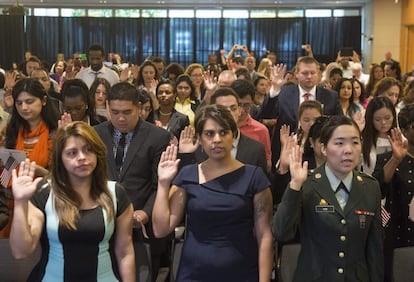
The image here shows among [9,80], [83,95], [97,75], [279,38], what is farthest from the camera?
[279,38]

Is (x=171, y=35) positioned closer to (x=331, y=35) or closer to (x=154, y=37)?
(x=154, y=37)

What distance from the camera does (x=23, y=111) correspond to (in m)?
3.35

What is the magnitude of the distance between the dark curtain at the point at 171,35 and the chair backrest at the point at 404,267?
12.0m

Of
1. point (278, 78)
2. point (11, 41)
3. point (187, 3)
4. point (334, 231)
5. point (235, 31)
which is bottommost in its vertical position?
point (334, 231)

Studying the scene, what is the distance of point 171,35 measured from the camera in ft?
47.9

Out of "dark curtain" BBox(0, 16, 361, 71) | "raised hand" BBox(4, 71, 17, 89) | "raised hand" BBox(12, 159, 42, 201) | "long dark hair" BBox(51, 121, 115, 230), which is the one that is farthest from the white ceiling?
"raised hand" BBox(12, 159, 42, 201)

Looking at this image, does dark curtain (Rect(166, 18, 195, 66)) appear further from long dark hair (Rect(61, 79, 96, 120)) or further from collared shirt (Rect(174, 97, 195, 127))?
long dark hair (Rect(61, 79, 96, 120))

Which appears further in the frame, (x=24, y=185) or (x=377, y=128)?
(x=377, y=128)

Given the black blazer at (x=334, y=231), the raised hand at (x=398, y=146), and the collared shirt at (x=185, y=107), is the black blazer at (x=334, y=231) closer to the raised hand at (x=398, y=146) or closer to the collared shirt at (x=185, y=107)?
the raised hand at (x=398, y=146)

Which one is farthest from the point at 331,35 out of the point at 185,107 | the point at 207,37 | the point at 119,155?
the point at 119,155

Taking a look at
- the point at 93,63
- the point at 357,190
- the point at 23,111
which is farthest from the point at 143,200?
the point at 93,63

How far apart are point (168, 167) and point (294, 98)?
7.63ft

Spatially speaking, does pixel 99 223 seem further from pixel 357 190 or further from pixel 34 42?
pixel 34 42

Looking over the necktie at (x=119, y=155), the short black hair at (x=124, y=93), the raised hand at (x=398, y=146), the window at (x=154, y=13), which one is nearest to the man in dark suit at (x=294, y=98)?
the raised hand at (x=398, y=146)
